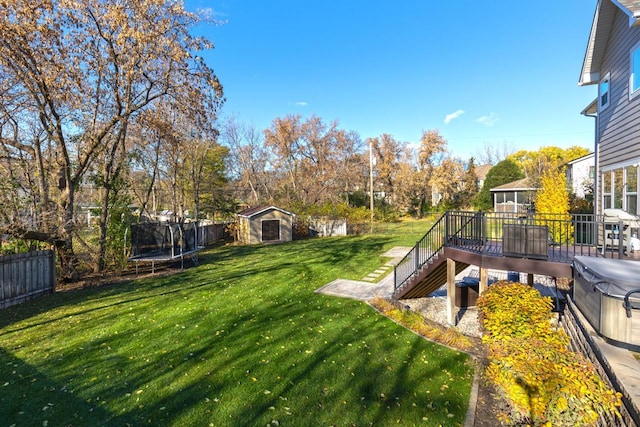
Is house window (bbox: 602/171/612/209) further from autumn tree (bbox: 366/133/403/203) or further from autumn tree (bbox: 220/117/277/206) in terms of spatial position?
autumn tree (bbox: 366/133/403/203)

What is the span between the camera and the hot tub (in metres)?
3.40

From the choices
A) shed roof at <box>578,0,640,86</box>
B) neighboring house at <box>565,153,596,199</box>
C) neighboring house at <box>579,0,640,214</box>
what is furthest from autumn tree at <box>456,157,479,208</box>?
shed roof at <box>578,0,640,86</box>

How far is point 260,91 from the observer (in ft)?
83.5

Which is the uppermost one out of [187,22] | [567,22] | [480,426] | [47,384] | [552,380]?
[567,22]

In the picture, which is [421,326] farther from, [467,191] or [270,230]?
[467,191]

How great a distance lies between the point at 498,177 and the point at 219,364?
38.7 m

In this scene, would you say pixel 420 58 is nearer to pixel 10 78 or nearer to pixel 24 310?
pixel 10 78

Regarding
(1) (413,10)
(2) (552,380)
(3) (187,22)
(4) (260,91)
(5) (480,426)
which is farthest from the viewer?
→ (4) (260,91)

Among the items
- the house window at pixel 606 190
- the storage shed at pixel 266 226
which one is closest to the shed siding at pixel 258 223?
the storage shed at pixel 266 226

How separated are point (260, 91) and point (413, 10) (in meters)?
13.7

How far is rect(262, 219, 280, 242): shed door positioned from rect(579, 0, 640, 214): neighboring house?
17.3 m

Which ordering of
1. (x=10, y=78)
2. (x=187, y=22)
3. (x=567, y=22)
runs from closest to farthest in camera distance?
(x=10, y=78) < (x=187, y=22) < (x=567, y=22)

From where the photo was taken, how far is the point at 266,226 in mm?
21891

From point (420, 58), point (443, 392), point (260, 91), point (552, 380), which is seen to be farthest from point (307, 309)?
point (260, 91)
